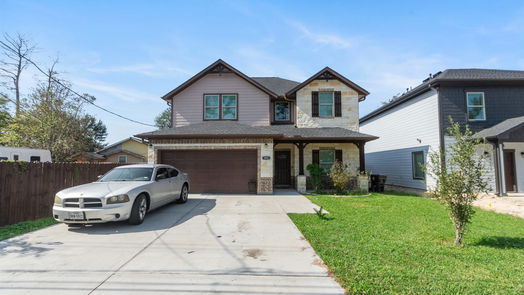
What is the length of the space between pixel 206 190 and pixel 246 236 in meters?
7.60

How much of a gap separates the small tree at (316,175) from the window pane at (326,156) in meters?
1.12

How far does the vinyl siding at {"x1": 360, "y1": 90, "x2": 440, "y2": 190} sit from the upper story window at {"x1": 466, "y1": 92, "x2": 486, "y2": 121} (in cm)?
173

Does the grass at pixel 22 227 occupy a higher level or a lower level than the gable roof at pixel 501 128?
lower

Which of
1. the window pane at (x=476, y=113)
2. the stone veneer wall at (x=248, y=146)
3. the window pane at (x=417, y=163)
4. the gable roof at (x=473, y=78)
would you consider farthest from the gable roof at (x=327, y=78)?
the window pane at (x=476, y=113)

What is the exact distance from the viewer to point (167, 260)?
4078 millimetres

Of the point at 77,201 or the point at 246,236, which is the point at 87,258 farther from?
the point at 246,236

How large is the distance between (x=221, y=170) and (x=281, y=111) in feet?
18.8

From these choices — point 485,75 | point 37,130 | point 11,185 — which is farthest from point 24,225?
point 485,75

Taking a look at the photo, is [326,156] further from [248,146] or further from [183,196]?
[183,196]

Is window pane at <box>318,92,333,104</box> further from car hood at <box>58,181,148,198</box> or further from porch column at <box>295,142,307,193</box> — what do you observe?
car hood at <box>58,181,148,198</box>

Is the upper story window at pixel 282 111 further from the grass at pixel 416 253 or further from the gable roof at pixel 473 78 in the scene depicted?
the grass at pixel 416 253

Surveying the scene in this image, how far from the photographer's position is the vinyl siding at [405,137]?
1299 cm

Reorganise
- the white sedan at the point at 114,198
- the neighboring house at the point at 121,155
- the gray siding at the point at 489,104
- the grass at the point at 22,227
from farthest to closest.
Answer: the neighboring house at the point at 121,155, the gray siding at the point at 489,104, the white sedan at the point at 114,198, the grass at the point at 22,227

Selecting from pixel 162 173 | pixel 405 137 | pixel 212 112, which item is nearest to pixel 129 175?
pixel 162 173
